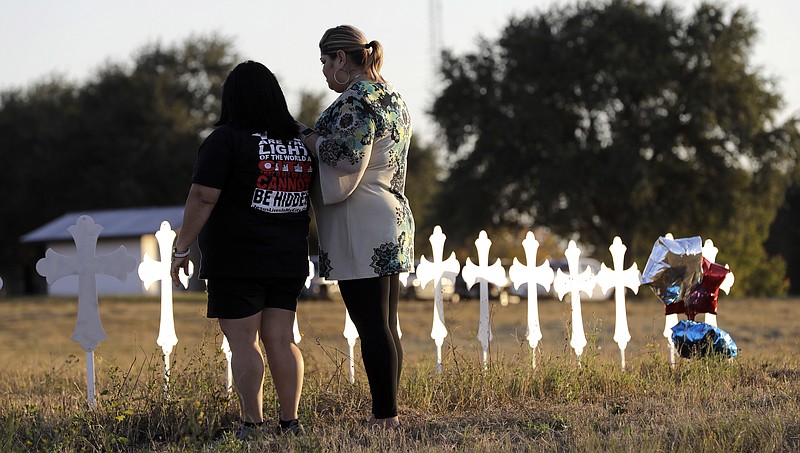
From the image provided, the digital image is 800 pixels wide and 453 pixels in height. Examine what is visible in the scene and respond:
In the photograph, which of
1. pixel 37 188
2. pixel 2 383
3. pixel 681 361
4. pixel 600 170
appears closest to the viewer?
pixel 681 361

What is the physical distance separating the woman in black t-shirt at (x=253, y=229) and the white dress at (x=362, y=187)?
0.42 ft

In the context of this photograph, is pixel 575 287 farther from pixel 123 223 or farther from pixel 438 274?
pixel 123 223

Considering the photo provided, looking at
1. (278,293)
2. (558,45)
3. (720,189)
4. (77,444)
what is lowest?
(77,444)

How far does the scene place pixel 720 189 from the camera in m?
31.2

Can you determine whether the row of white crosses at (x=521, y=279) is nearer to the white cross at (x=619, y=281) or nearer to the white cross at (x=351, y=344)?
the white cross at (x=619, y=281)

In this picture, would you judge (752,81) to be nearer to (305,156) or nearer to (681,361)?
(681,361)

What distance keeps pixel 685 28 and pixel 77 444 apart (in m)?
29.5

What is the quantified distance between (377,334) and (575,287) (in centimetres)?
248

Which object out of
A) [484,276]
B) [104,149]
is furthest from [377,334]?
[104,149]

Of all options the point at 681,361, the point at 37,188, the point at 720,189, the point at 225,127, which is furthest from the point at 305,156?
the point at 37,188

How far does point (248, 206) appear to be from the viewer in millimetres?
4598

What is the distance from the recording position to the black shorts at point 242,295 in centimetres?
459

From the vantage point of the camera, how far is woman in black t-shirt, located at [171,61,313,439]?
180 inches

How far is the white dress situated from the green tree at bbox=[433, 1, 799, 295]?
25441 millimetres
